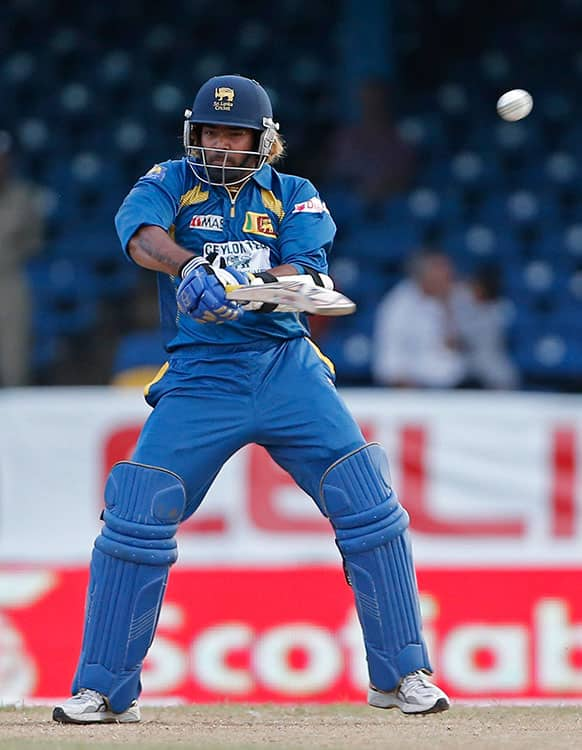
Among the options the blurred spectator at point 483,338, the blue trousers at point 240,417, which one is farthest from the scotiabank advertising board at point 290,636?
the blue trousers at point 240,417

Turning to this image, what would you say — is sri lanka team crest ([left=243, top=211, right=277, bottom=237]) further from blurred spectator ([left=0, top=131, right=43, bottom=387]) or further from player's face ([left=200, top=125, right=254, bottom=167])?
blurred spectator ([left=0, top=131, right=43, bottom=387])

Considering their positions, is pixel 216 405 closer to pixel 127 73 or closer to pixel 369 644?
pixel 369 644

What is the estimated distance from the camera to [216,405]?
4605mm

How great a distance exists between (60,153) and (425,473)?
16.0ft

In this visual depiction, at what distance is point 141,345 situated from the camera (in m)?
9.45

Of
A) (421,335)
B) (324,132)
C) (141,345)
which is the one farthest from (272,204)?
(324,132)

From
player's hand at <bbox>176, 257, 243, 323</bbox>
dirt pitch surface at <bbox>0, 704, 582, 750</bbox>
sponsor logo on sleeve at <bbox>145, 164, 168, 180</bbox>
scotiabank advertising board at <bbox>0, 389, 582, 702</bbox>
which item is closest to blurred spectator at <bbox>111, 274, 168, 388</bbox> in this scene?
scotiabank advertising board at <bbox>0, 389, 582, 702</bbox>

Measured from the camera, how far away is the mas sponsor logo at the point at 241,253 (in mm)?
4648

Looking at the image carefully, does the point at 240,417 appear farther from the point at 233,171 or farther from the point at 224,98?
the point at 224,98

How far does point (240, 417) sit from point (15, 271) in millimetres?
5595

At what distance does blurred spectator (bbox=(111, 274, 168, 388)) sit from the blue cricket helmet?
10.2ft

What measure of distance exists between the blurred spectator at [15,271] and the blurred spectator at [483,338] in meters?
2.82

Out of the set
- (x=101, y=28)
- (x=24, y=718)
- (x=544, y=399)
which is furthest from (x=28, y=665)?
(x=101, y=28)

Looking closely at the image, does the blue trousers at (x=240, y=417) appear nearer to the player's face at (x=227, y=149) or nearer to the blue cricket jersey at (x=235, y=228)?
the blue cricket jersey at (x=235, y=228)
